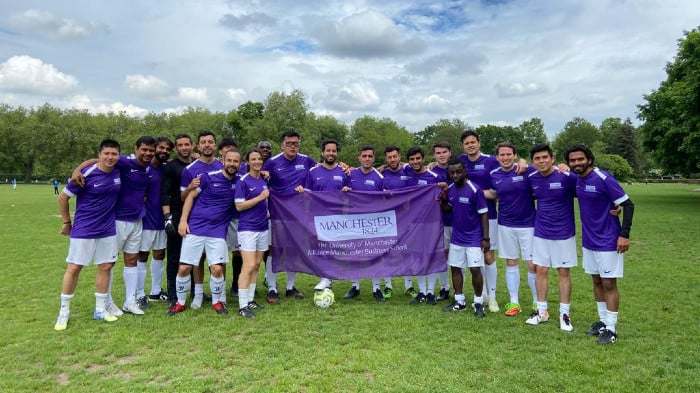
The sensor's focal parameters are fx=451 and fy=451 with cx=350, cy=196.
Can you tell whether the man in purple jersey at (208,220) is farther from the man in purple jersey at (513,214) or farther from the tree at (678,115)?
the tree at (678,115)

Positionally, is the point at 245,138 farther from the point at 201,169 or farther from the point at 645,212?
the point at 201,169

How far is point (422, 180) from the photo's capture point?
7777 mm

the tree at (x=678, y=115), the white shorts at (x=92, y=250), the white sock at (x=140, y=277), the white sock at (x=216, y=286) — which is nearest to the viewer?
the white shorts at (x=92, y=250)

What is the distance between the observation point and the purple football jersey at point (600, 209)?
18.8ft

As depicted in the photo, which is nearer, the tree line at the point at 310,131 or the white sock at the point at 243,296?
the white sock at the point at 243,296

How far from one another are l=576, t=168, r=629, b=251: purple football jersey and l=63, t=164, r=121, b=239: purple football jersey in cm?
655

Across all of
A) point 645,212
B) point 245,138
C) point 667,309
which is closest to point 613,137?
point 245,138

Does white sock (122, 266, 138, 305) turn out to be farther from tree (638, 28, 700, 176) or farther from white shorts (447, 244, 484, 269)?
tree (638, 28, 700, 176)

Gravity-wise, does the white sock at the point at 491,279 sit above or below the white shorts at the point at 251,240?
below

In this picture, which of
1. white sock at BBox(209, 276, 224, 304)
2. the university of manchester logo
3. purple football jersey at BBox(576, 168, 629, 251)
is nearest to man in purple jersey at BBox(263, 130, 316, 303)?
the university of manchester logo

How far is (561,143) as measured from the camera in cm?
11438

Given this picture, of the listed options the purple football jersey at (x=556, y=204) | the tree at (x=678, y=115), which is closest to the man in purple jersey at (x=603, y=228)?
the purple football jersey at (x=556, y=204)

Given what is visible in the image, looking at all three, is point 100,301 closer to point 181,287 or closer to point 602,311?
point 181,287

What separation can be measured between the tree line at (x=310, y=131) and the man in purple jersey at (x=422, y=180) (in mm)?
26680
